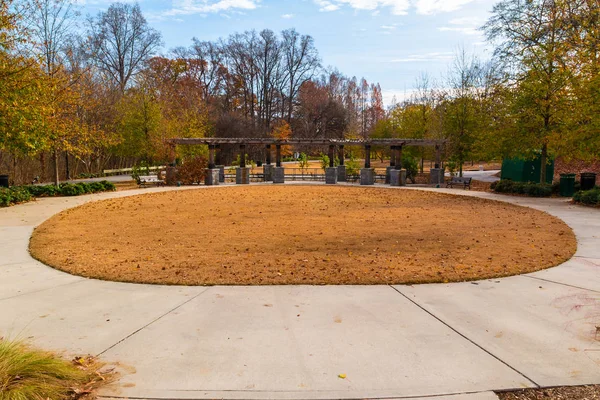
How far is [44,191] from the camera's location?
62.6 ft

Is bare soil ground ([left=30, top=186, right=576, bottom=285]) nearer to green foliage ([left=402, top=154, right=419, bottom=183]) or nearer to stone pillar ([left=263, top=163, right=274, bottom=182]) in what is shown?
green foliage ([left=402, top=154, right=419, bottom=183])

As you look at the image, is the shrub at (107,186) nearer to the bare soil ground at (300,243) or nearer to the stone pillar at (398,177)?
the bare soil ground at (300,243)

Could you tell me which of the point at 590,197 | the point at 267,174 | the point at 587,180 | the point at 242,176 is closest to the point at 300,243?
the point at 590,197

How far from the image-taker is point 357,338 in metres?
4.30

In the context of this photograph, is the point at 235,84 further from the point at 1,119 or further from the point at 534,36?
the point at 1,119

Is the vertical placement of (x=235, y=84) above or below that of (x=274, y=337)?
above

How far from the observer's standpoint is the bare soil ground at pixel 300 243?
6.74 m

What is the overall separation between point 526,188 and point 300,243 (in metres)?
15.8

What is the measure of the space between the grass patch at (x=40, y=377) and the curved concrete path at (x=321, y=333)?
0.24m

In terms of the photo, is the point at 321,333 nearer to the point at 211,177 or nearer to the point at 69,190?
the point at 69,190

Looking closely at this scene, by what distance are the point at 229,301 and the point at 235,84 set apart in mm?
60808

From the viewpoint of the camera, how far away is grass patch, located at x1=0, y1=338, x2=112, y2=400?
3008 millimetres

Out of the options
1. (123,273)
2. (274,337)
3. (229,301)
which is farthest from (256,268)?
(274,337)

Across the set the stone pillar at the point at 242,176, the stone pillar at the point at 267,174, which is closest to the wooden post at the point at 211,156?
the stone pillar at the point at 242,176
